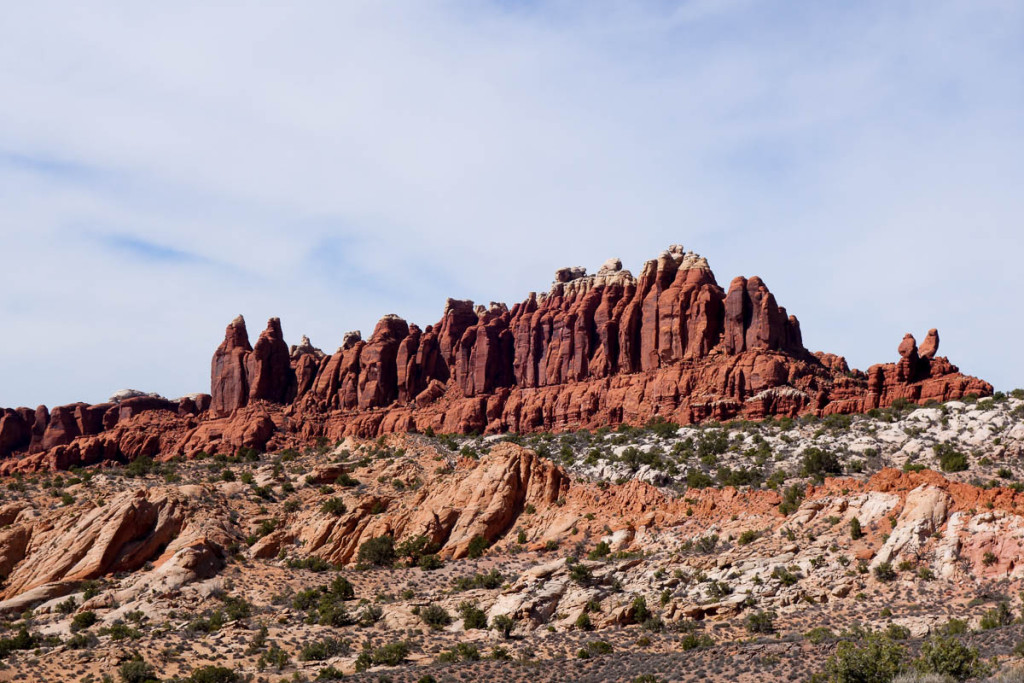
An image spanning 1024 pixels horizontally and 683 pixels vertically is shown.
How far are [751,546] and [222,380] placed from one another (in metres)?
85.9

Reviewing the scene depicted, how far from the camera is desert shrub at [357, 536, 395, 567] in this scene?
2857 inches

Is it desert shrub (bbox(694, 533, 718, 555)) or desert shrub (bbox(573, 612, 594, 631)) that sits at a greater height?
desert shrub (bbox(694, 533, 718, 555))

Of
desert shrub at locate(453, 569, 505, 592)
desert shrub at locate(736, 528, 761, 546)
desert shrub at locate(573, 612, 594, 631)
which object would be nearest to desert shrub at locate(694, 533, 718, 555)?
desert shrub at locate(736, 528, 761, 546)

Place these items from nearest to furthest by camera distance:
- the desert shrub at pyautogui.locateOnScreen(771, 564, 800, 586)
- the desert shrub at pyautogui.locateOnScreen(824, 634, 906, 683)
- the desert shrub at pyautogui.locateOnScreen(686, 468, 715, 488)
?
1. the desert shrub at pyautogui.locateOnScreen(824, 634, 906, 683)
2. the desert shrub at pyautogui.locateOnScreen(771, 564, 800, 586)
3. the desert shrub at pyautogui.locateOnScreen(686, 468, 715, 488)

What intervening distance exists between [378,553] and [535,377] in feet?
154

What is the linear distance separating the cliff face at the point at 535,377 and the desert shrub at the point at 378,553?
3428cm

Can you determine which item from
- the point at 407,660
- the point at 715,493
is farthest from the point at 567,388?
the point at 407,660

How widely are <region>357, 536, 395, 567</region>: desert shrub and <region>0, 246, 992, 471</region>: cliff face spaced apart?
3428 cm

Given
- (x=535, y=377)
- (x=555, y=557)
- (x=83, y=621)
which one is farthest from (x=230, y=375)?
(x=555, y=557)

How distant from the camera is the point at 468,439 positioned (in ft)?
346

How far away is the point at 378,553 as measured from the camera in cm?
7269

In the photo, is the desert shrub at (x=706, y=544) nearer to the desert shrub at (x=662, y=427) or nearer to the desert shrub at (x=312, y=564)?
the desert shrub at (x=662, y=427)

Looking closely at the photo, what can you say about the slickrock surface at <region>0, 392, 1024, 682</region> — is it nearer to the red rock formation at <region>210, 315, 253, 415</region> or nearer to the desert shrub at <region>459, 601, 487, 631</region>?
the desert shrub at <region>459, 601, 487, 631</region>

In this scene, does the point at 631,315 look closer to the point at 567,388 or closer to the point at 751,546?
the point at 567,388
